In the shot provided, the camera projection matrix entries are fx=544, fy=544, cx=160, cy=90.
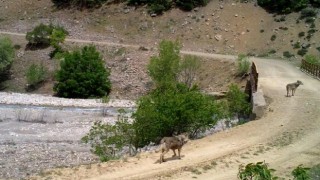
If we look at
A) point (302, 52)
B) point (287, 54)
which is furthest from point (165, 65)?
point (302, 52)

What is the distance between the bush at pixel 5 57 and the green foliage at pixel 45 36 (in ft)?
13.6

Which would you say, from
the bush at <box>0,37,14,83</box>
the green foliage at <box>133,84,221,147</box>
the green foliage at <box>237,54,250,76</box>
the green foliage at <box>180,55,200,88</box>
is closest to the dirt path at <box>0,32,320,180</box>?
the green foliage at <box>133,84,221,147</box>

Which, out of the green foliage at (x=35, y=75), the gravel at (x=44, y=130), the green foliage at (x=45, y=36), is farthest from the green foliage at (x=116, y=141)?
the green foliage at (x=45, y=36)

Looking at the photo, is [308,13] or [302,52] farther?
[308,13]

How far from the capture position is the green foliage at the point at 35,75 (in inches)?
2500

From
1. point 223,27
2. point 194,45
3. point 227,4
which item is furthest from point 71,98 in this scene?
point 227,4

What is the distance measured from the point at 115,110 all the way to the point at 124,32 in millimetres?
28896

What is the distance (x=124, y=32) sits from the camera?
77500 millimetres

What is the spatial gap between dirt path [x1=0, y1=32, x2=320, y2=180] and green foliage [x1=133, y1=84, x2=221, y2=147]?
1.91 meters

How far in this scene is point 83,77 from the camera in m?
59.4

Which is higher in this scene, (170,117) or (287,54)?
(170,117)

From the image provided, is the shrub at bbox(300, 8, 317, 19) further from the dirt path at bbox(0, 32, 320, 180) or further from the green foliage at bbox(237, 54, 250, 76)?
the dirt path at bbox(0, 32, 320, 180)

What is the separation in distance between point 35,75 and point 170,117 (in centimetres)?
3910

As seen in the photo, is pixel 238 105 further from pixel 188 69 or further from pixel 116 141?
pixel 188 69
